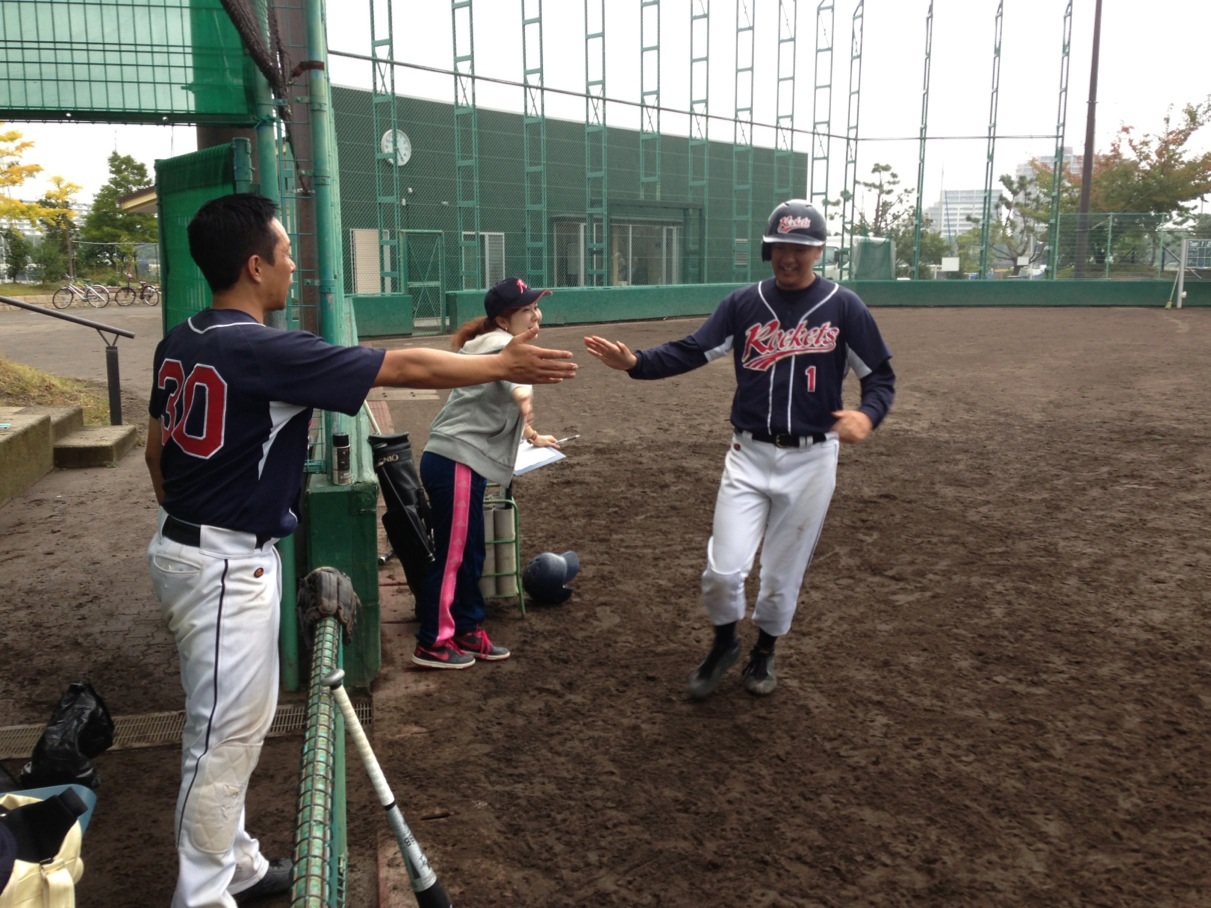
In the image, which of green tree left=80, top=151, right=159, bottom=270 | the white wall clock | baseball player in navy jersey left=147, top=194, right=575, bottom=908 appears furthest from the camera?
green tree left=80, top=151, right=159, bottom=270

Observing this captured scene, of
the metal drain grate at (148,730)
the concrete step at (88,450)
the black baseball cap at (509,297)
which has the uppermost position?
the black baseball cap at (509,297)

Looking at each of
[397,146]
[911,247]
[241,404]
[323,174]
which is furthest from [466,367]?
[911,247]

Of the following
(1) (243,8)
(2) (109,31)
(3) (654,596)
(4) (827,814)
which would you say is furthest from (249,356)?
(3) (654,596)

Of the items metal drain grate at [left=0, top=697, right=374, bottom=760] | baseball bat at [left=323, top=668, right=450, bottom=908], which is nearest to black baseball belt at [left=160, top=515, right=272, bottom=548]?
baseball bat at [left=323, top=668, right=450, bottom=908]

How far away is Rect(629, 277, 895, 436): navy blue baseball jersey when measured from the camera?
4.31 metres

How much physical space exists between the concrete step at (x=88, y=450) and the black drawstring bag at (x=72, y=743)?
21.2 feet

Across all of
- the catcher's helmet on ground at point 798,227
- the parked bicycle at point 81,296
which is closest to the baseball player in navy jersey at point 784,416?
the catcher's helmet on ground at point 798,227

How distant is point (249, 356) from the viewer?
8.24ft

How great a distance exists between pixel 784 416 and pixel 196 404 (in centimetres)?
249

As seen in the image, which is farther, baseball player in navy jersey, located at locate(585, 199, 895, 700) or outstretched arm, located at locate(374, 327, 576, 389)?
baseball player in navy jersey, located at locate(585, 199, 895, 700)

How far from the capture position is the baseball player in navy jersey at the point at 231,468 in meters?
2.53

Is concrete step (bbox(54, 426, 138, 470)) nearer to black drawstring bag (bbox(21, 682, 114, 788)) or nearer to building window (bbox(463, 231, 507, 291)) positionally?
black drawstring bag (bbox(21, 682, 114, 788))

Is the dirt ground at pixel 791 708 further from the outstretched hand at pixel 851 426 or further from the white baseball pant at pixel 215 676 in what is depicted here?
the outstretched hand at pixel 851 426

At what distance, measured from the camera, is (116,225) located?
147 ft
